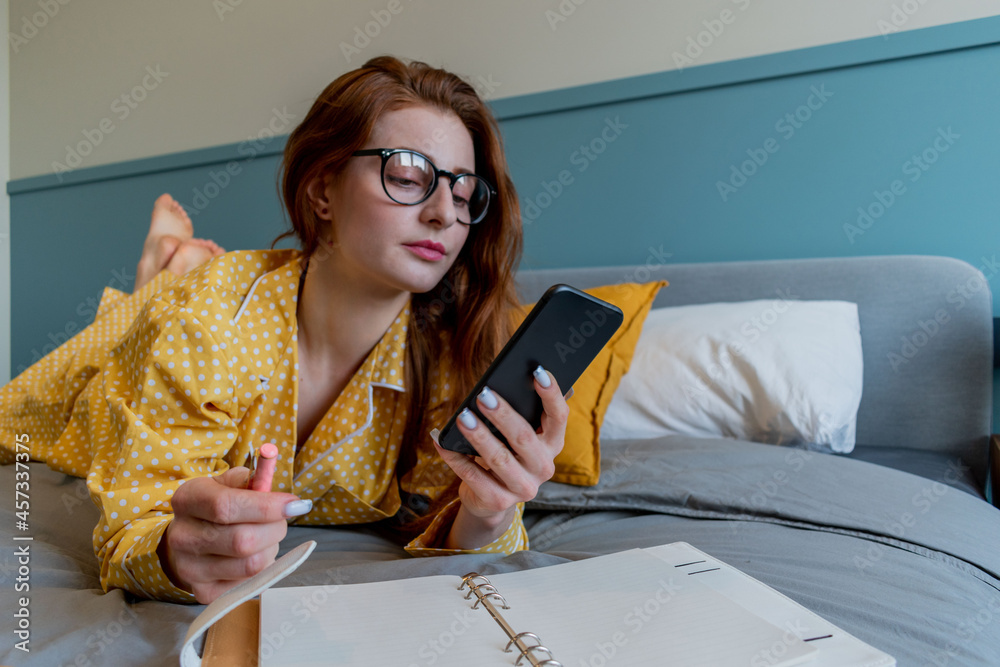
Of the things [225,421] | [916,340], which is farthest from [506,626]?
[916,340]

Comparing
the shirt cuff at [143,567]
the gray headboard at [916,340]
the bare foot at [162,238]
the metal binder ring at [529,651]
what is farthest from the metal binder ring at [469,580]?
the bare foot at [162,238]

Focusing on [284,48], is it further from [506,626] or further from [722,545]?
[506,626]

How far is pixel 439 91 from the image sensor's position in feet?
3.38

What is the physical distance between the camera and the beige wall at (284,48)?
65.3 inches

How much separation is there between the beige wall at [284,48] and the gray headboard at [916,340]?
22.0 inches

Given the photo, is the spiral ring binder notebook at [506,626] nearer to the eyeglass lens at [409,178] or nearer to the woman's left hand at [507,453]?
the woman's left hand at [507,453]

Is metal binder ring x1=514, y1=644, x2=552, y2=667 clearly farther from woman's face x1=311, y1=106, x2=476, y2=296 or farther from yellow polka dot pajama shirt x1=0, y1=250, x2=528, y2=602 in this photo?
woman's face x1=311, y1=106, x2=476, y2=296

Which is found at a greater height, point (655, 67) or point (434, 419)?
point (655, 67)

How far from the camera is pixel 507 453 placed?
711mm

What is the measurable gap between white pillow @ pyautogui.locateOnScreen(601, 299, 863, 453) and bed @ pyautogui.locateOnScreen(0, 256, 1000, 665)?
0.09 m

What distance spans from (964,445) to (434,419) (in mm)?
1091

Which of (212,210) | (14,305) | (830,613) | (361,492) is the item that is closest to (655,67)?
(361,492)

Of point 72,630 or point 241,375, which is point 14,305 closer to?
point 241,375

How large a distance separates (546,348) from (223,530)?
0.32 metres
